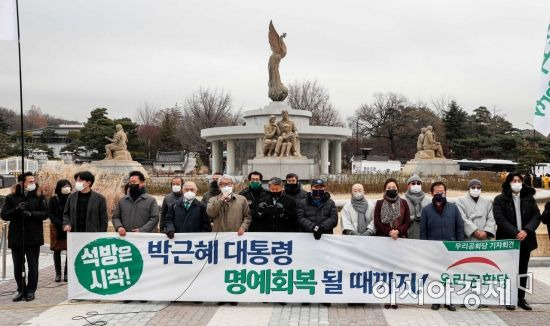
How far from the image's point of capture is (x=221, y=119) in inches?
2712

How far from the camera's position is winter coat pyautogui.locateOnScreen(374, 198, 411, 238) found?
6.43m

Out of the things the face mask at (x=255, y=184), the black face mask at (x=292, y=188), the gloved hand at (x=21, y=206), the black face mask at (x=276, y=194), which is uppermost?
the face mask at (x=255, y=184)

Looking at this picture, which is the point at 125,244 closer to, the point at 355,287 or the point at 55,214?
the point at 55,214

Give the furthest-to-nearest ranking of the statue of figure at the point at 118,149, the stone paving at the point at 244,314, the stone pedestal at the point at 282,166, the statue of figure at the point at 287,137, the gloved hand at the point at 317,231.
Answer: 1. the statue of figure at the point at 118,149
2. the statue of figure at the point at 287,137
3. the stone pedestal at the point at 282,166
4. the gloved hand at the point at 317,231
5. the stone paving at the point at 244,314

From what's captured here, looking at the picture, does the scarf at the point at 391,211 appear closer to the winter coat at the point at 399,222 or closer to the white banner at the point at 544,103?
the winter coat at the point at 399,222

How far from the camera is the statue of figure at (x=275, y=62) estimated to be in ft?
93.1

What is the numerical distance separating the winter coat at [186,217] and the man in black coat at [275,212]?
2.48ft

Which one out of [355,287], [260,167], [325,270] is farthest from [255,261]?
[260,167]

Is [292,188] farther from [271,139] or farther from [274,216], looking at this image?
[271,139]

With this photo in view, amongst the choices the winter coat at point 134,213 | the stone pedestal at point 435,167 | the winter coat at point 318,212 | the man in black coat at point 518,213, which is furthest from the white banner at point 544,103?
the stone pedestal at point 435,167

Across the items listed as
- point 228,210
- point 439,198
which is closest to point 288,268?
point 228,210

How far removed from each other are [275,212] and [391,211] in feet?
5.15

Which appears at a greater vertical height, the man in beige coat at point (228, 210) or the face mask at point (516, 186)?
the face mask at point (516, 186)

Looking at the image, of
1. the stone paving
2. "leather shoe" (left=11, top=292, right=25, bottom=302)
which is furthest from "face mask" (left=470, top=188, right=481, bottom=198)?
"leather shoe" (left=11, top=292, right=25, bottom=302)
